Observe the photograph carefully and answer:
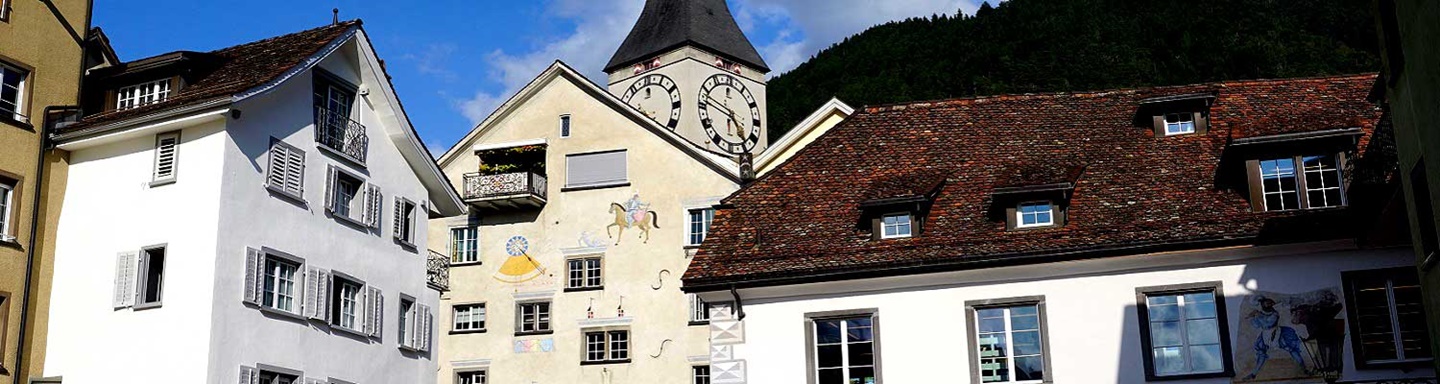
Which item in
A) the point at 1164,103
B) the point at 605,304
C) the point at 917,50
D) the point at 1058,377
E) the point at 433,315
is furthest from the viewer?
the point at 917,50

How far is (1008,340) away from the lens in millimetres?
23938

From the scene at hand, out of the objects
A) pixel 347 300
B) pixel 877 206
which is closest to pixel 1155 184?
pixel 877 206

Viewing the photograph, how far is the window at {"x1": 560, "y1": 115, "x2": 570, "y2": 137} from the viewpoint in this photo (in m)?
43.2

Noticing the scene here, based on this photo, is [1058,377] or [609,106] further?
[609,106]

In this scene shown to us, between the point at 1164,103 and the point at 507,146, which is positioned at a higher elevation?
the point at 507,146

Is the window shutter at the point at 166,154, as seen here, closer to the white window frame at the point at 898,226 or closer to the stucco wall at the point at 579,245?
the white window frame at the point at 898,226

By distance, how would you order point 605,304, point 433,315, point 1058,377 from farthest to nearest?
point 605,304, point 433,315, point 1058,377

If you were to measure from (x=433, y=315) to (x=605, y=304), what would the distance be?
10072 millimetres

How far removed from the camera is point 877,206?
25.2 metres

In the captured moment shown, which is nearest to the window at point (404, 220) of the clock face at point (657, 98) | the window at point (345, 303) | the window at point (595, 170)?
the window at point (345, 303)

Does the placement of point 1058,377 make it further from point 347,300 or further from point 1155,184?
point 347,300

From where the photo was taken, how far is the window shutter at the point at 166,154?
997 inches

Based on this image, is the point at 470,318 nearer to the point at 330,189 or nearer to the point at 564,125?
the point at 564,125

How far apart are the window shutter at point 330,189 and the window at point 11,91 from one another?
17.0ft
